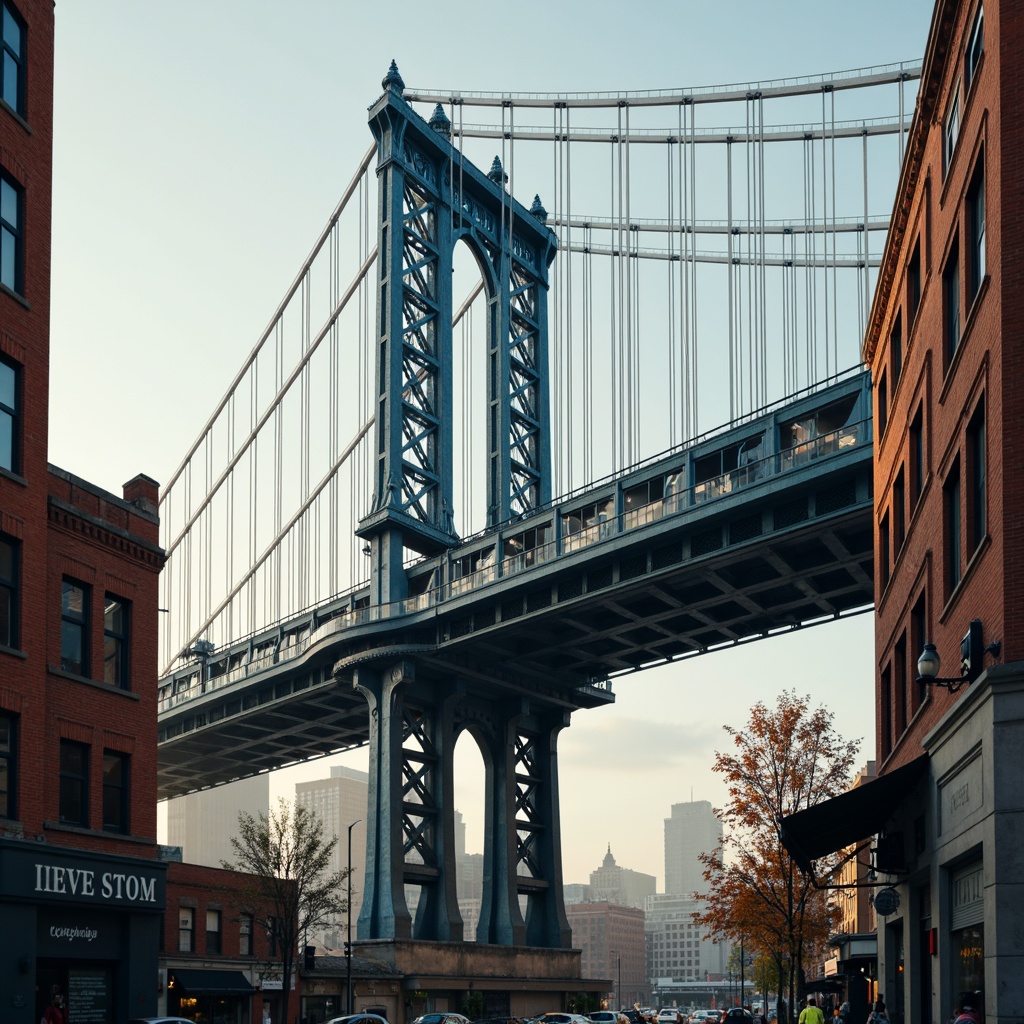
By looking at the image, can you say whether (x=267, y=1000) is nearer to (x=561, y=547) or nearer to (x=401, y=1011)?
(x=401, y=1011)

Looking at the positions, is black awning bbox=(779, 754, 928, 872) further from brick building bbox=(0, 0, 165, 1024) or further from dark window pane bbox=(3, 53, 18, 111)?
dark window pane bbox=(3, 53, 18, 111)

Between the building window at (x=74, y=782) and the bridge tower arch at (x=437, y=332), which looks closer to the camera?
the building window at (x=74, y=782)

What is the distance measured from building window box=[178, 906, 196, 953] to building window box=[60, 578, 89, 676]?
24.5 metres

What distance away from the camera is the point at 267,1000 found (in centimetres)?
6162

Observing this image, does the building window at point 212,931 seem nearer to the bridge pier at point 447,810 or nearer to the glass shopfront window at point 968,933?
the bridge pier at point 447,810

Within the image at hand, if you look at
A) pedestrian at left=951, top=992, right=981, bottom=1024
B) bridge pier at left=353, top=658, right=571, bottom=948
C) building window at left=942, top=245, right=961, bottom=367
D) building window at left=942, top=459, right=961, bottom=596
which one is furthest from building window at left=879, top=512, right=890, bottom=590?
bridge pier at left=353, top=658, right=571, bottom=948

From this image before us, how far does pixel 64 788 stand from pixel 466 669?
44357mm

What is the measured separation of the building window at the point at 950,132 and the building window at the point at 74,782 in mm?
21791

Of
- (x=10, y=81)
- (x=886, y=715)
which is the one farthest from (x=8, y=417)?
(x=886, y=715)

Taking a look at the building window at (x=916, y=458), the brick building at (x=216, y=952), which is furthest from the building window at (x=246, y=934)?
the building window at (x=916, y=458)

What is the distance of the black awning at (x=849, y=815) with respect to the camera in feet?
81.8

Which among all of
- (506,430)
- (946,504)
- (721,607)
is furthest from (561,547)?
(946,504)

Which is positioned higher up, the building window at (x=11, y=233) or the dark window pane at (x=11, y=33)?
the dark window pane at (x=11, y=33)

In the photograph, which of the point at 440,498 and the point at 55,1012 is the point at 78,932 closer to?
the point at 55,1012
